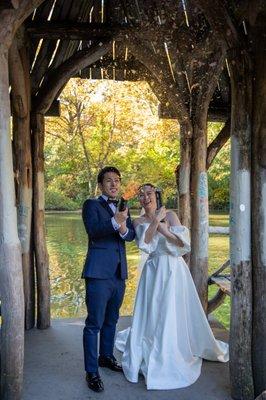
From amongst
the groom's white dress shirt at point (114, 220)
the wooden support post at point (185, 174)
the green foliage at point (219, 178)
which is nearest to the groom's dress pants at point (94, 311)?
the groom's white dress shirt at point (114, 220)

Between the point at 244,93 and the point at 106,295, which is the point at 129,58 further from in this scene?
the point at 106,295

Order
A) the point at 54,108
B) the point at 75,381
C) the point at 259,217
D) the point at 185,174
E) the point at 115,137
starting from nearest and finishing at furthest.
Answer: the point at 259,217, the point at 75,381, the point at 185,174, the point at 54,108, the point at 115,137

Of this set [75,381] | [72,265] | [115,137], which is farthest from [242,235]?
[115,137]

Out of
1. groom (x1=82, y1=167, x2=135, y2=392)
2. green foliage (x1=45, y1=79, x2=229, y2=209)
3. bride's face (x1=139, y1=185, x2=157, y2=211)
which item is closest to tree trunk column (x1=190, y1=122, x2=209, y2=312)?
bride's face (x1=139, y1=185, x2=157, y2=211)

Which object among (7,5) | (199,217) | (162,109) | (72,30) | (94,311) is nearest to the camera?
(7,5)

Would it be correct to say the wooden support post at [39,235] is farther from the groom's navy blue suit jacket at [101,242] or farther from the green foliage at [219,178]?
the green foliage at [219,178]

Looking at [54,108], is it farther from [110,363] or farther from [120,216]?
[110,363]

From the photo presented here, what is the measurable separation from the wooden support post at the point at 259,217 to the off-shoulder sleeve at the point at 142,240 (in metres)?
0.90

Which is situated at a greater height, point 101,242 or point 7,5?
point 7,5

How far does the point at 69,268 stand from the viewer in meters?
13.8

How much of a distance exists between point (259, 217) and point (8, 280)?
6.32 ft

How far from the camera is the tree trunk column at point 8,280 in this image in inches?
130

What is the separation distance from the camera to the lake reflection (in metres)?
10.3

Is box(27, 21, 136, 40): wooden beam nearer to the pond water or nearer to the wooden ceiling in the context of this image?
the wooden ceiling
